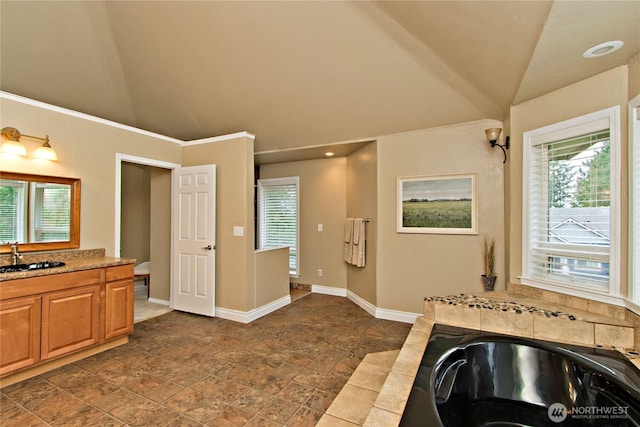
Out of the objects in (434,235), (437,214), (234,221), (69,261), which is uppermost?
(437,214)

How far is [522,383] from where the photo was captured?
69.2 inches

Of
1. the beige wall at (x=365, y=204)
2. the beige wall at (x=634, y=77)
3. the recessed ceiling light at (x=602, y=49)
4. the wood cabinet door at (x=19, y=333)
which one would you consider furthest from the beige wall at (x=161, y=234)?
the beige wall at (x=634, y=77)

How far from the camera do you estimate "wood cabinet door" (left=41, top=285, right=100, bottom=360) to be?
Answer: 234 cm

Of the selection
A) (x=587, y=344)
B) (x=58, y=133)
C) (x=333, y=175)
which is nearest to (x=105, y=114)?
(x=58, y=133)

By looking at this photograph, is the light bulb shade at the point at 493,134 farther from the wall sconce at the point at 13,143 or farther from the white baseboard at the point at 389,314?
the wall sconce at the point at 13,143

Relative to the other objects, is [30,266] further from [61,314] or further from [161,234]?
[161,234]

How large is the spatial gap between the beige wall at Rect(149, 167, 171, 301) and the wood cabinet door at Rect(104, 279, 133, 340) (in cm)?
134

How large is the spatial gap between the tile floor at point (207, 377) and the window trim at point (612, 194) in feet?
4.97

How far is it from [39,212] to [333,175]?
368 cm

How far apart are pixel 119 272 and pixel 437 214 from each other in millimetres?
3497

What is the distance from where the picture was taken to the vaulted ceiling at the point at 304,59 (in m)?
1.79

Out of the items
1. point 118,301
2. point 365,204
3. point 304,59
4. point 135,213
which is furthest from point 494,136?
point 135,213

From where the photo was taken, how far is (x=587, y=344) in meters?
1.83

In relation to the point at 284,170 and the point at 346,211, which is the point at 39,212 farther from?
the point at 346,211
